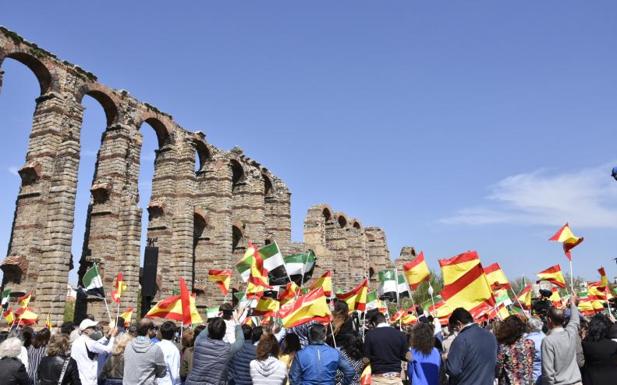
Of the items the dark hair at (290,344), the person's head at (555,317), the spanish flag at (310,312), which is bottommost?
the dark hair at (290,344)

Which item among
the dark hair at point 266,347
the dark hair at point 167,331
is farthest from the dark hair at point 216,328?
the dark hair at point 266,347

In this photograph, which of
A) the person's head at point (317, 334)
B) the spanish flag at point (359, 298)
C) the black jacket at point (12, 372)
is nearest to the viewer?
the black jacket at point (12, 372)

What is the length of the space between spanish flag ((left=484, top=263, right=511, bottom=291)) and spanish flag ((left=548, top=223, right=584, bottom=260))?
96.0 inches

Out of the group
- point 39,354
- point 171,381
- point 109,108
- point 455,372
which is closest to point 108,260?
point 109,108

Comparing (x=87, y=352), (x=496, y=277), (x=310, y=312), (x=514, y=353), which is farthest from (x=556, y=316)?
(x=496, y=277)

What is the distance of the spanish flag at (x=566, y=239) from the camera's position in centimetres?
1058

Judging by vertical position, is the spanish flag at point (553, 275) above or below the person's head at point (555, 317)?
above

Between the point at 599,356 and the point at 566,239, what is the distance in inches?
228

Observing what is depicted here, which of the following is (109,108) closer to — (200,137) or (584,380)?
(200,137)

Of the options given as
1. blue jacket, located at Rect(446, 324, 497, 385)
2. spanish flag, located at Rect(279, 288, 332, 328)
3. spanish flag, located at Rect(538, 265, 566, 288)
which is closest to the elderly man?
spanish flag, located at Rect(279, 288, 332, 328)

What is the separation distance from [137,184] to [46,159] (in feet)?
14.7

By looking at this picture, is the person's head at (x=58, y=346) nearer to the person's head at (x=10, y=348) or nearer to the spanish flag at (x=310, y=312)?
the person's head at (x=10, y=348)

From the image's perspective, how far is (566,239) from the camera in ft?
35.2

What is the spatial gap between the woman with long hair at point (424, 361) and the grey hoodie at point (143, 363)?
316 centimetres
